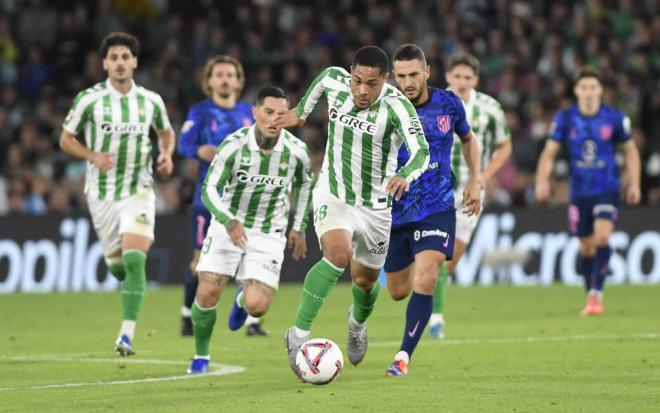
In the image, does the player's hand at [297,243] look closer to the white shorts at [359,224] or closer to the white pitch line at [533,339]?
the white shorts at [359,224]

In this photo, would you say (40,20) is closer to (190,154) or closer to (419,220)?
(190,154)

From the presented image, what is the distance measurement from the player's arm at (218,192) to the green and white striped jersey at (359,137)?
0.66 m

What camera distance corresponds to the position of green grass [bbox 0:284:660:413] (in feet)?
28.4

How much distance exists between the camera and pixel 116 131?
497 inches

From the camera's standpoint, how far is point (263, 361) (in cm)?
1157

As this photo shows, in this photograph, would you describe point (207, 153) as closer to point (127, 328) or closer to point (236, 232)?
point (127, 328)

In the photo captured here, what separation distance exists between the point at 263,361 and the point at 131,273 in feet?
5.18

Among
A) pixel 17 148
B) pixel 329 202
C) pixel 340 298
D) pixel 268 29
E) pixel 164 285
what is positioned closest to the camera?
pixel 329 202

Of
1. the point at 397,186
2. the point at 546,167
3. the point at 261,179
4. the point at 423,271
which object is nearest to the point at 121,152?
the point at 261,179

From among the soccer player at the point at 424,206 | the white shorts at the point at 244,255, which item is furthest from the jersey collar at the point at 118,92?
the soccer player at the point at 424,206

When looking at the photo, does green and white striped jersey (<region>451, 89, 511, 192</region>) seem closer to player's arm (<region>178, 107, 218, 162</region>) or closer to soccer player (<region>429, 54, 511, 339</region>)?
→ soccer player (<region>429, 54, 511, 339</region>)

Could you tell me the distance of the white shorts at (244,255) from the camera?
10.9 m

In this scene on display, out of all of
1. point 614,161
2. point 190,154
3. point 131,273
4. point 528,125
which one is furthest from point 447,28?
point 131,273

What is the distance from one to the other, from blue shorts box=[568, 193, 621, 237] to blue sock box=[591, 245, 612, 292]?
0.26m
